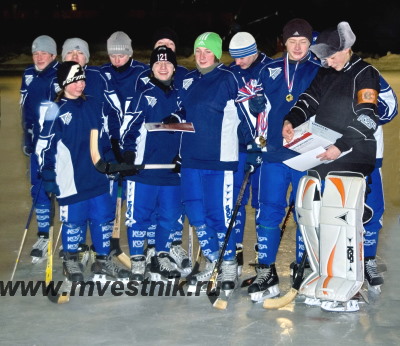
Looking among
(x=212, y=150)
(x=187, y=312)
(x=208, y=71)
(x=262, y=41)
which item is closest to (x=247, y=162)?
(x=212, y=150)

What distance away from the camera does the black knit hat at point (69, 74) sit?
5652 mm

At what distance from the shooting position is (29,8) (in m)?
27.2

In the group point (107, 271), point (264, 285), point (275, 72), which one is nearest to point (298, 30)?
point (275, 72)

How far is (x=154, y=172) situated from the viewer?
5949mm

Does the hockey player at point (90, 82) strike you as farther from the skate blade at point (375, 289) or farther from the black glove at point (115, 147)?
the skate blade at point (375, 289)

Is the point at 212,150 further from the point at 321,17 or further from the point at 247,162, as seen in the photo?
the point at 321,17

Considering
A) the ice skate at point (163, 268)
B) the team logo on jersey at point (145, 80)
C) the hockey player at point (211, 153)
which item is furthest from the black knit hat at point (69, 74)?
the ice skate at point (163, 268)

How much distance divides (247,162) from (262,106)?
14.9 inches

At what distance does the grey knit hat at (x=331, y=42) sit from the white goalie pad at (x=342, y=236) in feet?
2.31

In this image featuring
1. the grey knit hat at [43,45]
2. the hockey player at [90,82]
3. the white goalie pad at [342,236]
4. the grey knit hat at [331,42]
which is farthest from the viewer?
the grey knit hat at [43,45]

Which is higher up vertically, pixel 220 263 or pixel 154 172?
pixel 154 172

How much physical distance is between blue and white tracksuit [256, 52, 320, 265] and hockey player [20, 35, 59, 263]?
178cm

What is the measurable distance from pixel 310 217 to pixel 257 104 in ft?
2.47

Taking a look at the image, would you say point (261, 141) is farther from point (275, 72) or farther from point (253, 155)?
point (275, 72)
